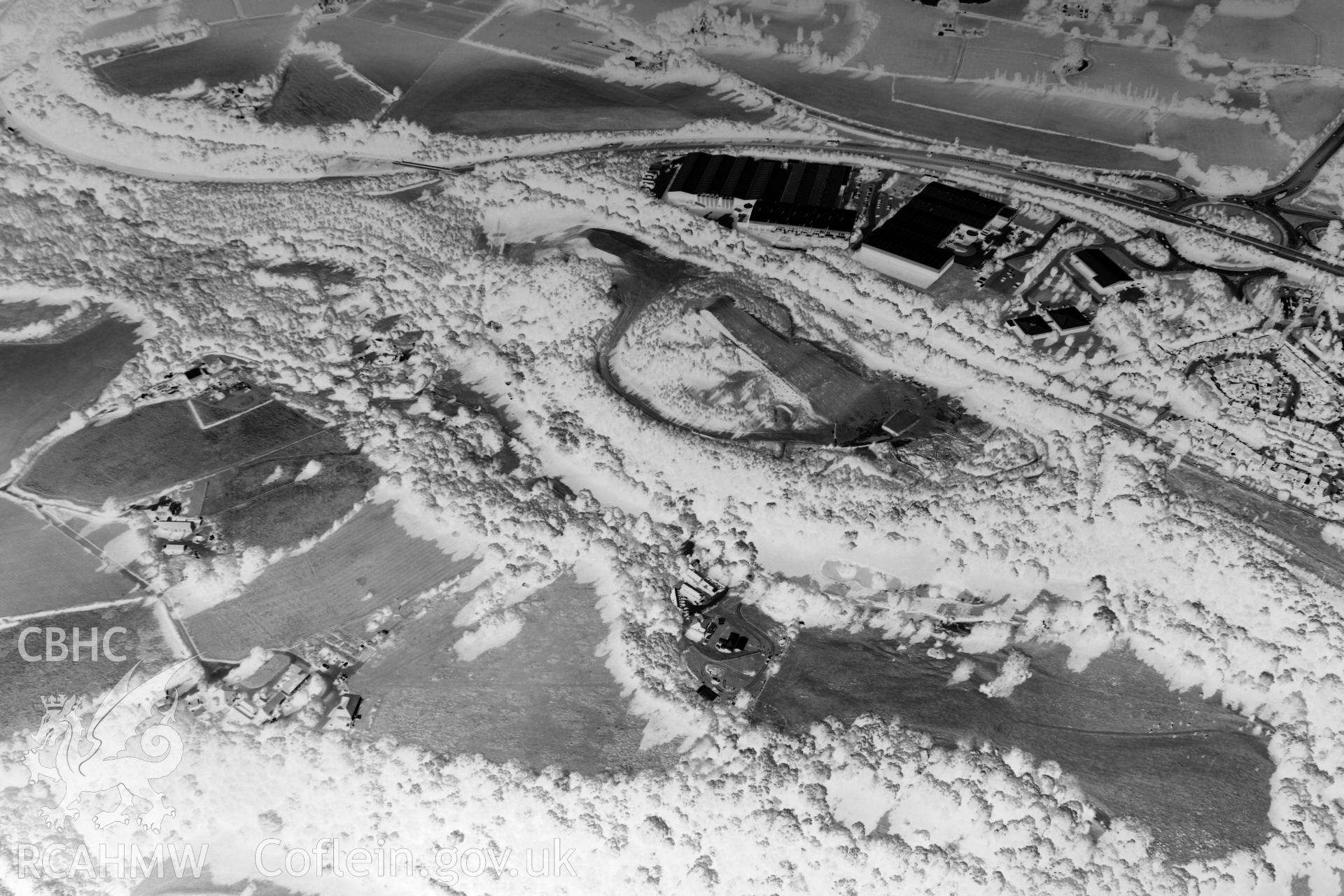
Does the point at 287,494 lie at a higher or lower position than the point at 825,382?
lower

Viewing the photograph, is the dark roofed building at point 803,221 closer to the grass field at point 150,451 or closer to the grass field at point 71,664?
the grass field at point 150,451

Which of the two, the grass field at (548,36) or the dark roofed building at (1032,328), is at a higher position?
the grass field at (548,36)

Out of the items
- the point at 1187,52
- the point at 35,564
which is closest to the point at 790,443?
the point at 35,564

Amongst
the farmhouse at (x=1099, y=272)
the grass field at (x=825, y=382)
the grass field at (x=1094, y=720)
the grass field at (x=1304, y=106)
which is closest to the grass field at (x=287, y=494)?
the grass field at (x=825, y=382)

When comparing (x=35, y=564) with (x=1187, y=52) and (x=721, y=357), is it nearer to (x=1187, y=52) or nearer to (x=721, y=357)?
A: (x=721, y=357)

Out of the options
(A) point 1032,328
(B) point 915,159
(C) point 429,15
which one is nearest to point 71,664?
(A) point 1032,328

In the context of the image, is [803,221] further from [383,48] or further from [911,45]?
[383,48]

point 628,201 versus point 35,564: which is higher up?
point 628,201
